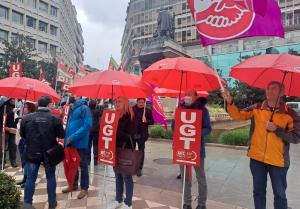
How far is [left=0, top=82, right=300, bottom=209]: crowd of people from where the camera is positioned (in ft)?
12.8

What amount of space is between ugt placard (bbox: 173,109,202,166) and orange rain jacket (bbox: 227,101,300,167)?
0.72 metres

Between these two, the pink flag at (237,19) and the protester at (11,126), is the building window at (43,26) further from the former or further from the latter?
the pink flag at (237,19)

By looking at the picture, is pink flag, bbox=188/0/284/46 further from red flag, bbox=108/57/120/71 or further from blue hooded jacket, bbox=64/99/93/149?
red flag, bbox=108/57/120/71

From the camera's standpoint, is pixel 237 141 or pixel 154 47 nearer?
pixel 237 141

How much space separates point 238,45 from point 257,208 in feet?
185

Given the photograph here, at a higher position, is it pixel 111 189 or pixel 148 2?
pixel 148 2

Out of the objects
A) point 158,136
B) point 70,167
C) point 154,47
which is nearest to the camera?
point 70,167

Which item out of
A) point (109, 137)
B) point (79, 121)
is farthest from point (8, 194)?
point (79, 121)

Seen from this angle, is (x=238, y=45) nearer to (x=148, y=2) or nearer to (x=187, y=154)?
(x=148, y=2)

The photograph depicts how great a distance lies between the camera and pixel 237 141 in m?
11.8

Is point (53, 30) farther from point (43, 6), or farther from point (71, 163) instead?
point (71, 163)

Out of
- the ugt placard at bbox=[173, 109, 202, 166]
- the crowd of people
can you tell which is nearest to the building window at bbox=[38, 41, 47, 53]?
the crowd of people

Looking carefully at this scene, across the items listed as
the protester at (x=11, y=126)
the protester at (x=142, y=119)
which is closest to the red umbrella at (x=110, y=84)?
the protester at (x=142, y=119)

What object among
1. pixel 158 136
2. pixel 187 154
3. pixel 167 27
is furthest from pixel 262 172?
pixel 167 27
